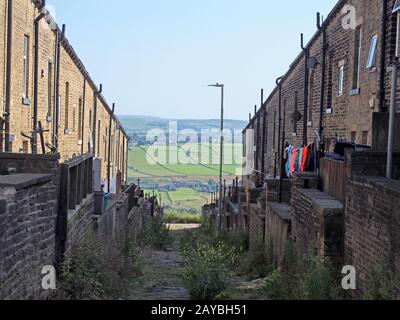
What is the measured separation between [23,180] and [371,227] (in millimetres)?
4565

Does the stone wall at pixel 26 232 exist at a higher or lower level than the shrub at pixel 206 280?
higher

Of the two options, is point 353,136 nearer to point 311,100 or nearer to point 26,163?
point 311,100

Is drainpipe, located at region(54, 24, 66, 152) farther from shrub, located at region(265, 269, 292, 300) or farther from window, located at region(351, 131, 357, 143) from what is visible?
shrub, located at region(265, 269, 292, 300)

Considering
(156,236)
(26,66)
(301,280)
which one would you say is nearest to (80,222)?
(301,280)

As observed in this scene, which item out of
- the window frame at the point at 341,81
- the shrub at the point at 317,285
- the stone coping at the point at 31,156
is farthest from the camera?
the window frame at the point at 341,81

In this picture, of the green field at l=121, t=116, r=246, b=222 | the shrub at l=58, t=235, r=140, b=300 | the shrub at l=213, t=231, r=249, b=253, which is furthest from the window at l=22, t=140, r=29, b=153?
the green field at l=121, t=116, r=246, b=222

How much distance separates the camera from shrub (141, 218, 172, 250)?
1016 inches

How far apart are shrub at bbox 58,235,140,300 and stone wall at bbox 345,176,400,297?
3.81 m

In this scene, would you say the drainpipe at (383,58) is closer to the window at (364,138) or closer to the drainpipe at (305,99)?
the window at (364,138)

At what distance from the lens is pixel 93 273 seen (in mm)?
10953

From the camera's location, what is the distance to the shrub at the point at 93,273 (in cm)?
1044

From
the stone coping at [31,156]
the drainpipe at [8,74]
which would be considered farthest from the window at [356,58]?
the stone coping at [31,156]

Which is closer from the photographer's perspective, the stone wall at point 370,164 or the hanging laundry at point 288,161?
the stone wall at point 370,164
